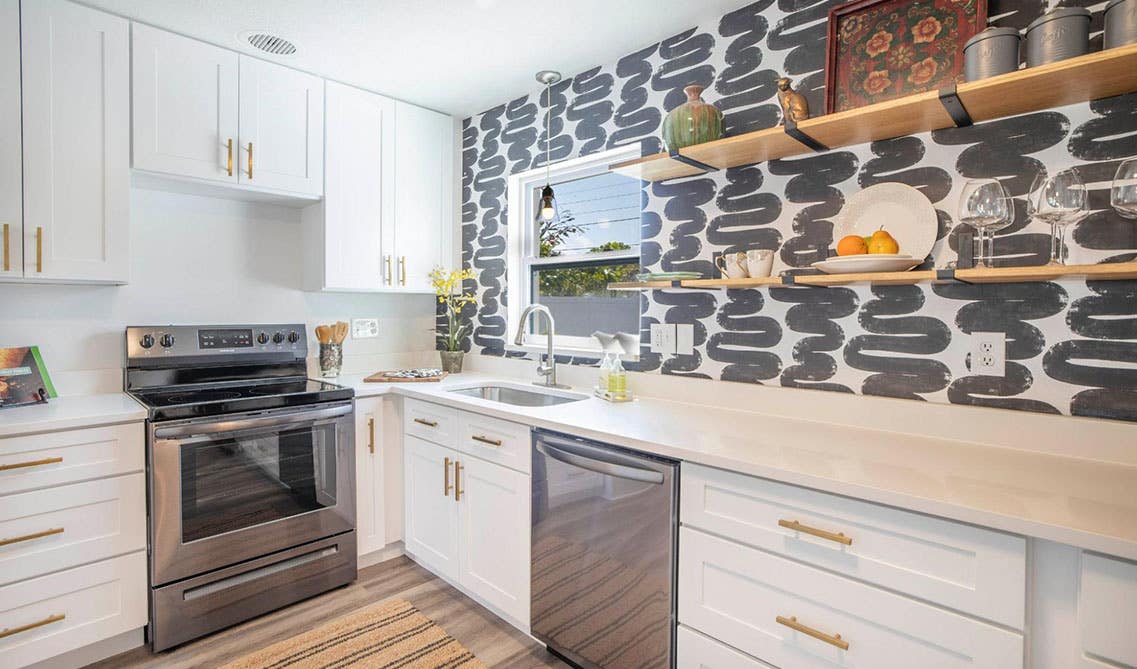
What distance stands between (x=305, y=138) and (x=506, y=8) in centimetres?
122

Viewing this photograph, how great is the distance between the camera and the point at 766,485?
1375 mm

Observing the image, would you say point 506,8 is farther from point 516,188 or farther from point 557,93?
point 516,188

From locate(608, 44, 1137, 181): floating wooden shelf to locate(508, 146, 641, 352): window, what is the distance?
60 centimetres

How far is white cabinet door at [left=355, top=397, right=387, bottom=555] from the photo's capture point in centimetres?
258

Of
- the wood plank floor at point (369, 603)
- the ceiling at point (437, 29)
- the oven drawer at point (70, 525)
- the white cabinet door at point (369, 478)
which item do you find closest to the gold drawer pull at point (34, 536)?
the oven drawer at point (70, 525)

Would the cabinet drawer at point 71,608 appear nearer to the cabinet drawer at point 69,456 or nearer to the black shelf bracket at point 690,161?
the cabinet drawer at point 69,456

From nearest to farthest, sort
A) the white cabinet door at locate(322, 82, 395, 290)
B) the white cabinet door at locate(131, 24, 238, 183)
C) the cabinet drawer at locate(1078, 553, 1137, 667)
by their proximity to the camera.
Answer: the cabinet drawer at locate(1078, 553, 1137, 667) → the white cabinet door at locate(131, 24, 238, 183) → the white cabinet door at locate(322, 82, 395, 290)

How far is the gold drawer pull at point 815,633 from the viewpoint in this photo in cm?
125

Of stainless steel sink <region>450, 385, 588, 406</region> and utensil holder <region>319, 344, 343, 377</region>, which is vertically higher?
utensil holder <region>319, 344, 343, 377</region>

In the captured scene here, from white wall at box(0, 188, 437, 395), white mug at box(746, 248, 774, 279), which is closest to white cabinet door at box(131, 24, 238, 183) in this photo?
white wall at box(0, 188, 437, 395)

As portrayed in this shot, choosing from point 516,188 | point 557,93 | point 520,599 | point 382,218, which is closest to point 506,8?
point 557,93

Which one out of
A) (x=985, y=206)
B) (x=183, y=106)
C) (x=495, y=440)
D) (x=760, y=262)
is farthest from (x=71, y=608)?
(x=985, y=206)

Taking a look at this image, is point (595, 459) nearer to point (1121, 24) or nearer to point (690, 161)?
point (690, 161)

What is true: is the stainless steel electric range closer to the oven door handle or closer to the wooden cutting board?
the oven door handle
